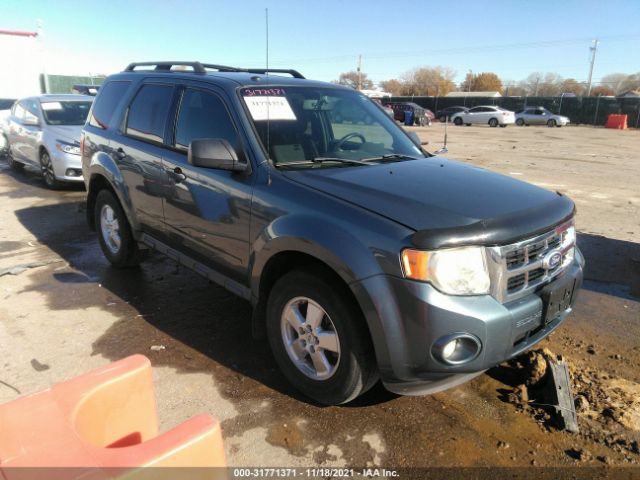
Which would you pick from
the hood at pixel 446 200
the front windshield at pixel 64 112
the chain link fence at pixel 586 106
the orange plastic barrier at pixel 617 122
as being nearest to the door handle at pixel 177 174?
the hood at pixel 446 200

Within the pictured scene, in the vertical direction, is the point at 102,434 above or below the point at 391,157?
below

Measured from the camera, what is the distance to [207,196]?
11.7 feet

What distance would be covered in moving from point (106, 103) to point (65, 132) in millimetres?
4804

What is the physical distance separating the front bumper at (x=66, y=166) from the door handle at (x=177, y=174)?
5962 millimetres

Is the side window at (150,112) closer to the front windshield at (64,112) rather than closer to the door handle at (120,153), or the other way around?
the door handle at (120,153)

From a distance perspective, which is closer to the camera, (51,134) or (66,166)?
(66,166)

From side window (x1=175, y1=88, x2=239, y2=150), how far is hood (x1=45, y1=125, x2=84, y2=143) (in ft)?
20.0

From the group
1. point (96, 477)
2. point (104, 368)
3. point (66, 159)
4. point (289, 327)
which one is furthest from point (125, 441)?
point (66, 159)

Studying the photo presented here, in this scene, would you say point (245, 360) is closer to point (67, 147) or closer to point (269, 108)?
point (269, 108)

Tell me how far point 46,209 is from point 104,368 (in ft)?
23.3

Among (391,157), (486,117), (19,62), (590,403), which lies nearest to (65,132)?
(391,157)

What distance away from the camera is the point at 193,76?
3.99m

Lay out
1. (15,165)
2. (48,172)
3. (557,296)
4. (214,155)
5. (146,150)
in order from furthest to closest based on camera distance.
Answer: (15,165) < (48,172) < (146,150) < (214,155) < (557,296)

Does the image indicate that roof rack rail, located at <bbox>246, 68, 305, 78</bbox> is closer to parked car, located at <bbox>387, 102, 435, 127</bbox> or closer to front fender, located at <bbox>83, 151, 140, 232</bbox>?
front fender, located at <bbox>83, 151, 140, 232</bbox>
